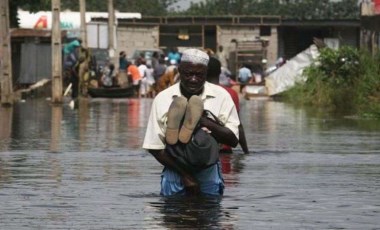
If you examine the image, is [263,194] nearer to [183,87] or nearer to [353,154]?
[183,87]

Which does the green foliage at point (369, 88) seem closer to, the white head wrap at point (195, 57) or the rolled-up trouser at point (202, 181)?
the rolled-up trouser at point (202, 181)

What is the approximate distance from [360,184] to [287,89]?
110ft

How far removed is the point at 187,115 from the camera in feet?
33.9

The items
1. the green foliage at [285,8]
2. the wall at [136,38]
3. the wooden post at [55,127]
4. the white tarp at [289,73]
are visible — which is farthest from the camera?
the green foliage at [285,8]

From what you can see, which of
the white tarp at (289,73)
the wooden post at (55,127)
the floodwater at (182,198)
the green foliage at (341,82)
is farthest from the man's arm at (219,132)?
the white tarp at (289,73)

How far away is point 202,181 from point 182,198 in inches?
14.6

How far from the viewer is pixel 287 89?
157ft

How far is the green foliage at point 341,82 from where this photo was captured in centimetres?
3325

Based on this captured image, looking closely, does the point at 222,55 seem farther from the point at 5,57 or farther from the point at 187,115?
the point at 187,115

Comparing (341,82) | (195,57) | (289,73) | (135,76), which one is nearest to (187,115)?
(195,57)

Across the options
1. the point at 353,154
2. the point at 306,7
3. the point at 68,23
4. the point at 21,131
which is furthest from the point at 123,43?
the point at 353,154

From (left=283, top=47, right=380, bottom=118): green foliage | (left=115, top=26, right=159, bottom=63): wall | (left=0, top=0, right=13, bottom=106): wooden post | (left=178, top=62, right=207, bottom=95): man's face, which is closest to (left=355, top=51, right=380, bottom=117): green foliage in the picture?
(left=283, top=47, right=380, bottom=118): green foliage

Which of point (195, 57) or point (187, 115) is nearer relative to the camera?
point (187, 115)

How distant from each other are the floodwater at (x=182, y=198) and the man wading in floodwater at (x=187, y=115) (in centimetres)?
59
